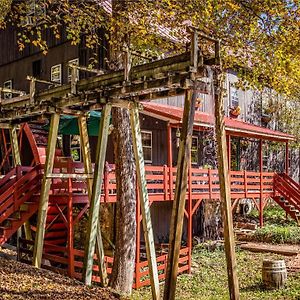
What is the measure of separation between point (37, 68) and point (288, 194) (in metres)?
13.7

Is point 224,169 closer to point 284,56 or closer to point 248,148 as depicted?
point 284,56

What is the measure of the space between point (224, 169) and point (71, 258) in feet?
22.2

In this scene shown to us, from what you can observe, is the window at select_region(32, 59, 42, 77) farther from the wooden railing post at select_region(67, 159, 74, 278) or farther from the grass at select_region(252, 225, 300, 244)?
the grass at select_region(252, 225, 300, 244)

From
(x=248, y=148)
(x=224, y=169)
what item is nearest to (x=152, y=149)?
(x=248, y=148)

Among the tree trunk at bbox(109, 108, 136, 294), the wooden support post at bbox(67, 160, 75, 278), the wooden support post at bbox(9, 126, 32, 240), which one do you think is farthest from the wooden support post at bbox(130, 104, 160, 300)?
the wooden support post at bbox(9, 126, 32, 240)

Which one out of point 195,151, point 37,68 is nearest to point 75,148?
point 195,151

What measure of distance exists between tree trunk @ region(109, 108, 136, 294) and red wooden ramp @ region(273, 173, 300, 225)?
1090 centimetres

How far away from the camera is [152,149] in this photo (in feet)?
A: 61.0

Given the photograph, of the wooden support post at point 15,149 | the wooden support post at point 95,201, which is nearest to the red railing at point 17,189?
the wooden support post at point 15,149

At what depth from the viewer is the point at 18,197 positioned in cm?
1293

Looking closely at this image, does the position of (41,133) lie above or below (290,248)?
above

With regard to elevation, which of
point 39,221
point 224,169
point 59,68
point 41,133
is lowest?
point 39,221

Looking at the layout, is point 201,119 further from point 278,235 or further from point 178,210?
point 178,210

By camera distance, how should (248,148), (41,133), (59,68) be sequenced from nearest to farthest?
1. (41,133)
2. (59,68)
3. (248,148)
